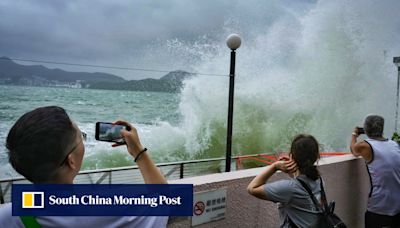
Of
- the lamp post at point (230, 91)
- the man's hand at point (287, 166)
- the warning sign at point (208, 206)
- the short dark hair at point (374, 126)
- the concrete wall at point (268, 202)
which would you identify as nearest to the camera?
the man's hand at point (287, 166)

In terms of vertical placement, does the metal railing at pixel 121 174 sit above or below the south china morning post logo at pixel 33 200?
below

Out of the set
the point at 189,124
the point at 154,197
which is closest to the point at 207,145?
the point at 189,124

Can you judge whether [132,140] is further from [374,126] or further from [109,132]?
[374,126]

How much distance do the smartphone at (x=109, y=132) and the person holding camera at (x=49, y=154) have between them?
27cm

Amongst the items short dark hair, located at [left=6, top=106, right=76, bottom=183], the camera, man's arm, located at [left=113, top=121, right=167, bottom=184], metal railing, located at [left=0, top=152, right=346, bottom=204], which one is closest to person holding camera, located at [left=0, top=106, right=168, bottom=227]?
short dark hair, located at [left=6, top=106, right=76, bottom=183]

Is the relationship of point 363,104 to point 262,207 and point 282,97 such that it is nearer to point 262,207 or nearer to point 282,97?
point 282,97

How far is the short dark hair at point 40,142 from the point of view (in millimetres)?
850

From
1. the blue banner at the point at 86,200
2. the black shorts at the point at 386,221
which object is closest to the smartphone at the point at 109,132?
the blue banner at the point at 86,200

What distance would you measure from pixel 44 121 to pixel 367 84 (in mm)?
20032

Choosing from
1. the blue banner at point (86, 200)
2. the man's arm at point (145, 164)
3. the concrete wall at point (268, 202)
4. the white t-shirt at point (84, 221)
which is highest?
the man's arm at point (145, 164)

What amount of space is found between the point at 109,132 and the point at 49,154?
0.39 metres

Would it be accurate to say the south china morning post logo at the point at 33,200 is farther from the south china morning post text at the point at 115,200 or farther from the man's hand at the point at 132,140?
the man's hand at the point at 132,140

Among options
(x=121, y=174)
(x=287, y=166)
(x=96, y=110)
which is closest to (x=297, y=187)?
(x=287, y=166)

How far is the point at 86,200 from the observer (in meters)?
1.04
